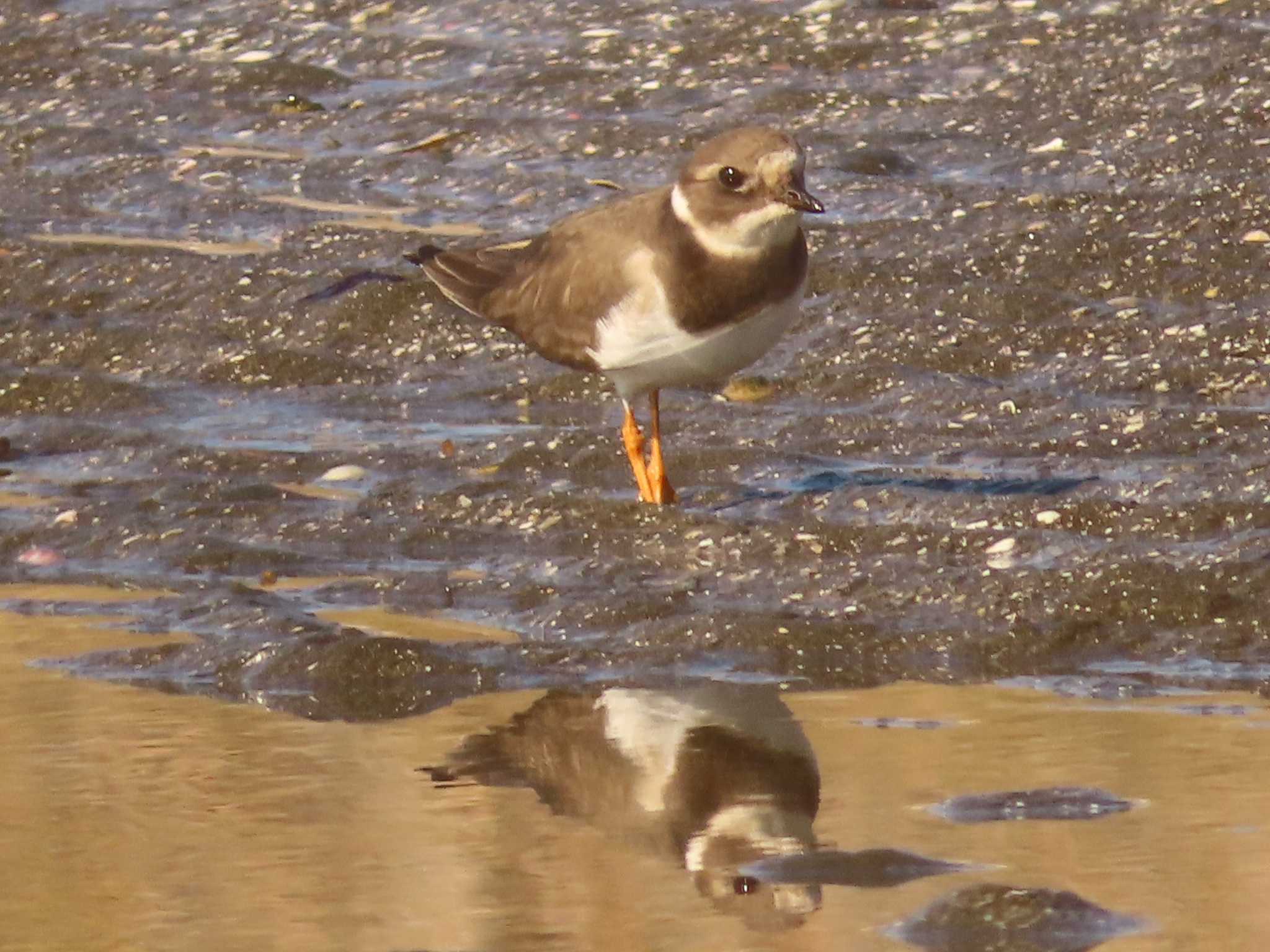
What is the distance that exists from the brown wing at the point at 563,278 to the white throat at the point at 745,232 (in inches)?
10.1

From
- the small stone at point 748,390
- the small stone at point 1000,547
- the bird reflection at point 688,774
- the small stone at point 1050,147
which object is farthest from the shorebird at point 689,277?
the small stone at point 1050,147

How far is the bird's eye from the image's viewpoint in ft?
26.2

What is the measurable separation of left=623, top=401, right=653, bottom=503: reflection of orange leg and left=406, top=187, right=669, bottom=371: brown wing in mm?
245

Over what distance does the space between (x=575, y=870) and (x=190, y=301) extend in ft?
Result: 22.9

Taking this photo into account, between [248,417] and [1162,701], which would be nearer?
[1162,701]

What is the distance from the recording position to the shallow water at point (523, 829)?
487 centimetres

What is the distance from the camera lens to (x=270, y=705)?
22.4 feet

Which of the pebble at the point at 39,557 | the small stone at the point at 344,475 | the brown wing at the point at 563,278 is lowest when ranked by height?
the small stone at the point at 344,475

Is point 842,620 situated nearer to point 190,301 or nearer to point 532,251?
point 532,251

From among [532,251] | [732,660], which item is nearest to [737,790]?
[732,660]

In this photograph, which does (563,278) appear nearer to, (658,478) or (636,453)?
(636,453)

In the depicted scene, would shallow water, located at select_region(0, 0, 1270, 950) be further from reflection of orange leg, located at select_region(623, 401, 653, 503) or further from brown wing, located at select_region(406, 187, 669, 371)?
brown wing, located at select_region(406, 187, 669, 371)

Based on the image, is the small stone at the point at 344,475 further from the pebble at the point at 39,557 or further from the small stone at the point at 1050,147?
the small stone at the point at 1050,147

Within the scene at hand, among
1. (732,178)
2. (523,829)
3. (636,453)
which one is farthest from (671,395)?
(523,829)
